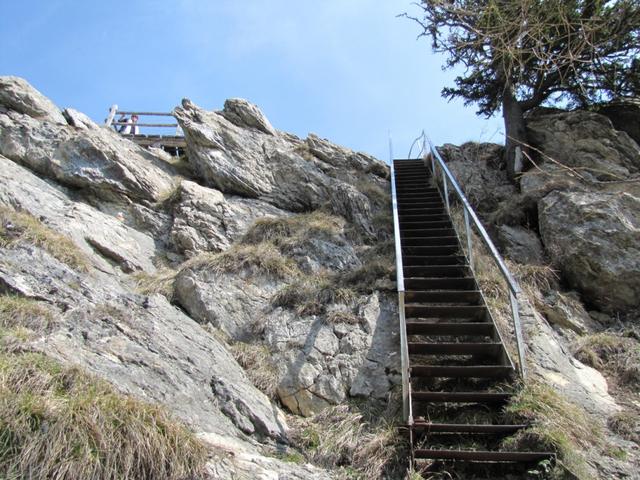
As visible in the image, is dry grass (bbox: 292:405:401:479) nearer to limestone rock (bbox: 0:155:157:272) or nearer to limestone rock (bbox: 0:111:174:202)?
limestone rock (bbox: 0:155:157:272)

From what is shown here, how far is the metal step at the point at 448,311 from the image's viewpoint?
650 cm

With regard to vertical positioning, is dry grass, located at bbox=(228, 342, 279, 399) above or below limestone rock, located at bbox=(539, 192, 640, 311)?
below

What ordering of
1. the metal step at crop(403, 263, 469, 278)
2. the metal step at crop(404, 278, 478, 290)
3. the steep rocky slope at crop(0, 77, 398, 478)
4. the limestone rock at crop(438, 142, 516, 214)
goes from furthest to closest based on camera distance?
the limestone rock at crop(438, 142, 516, 214) → the metal step at crop(403, 263, 469, 278) → the metal step at crop(404, 278, 478, 290) → the steep rocky slope at crop(0, 77, 398, 478)

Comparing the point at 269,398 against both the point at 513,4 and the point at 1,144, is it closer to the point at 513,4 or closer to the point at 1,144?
the point at 513,4

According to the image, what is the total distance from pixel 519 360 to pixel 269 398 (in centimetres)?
286

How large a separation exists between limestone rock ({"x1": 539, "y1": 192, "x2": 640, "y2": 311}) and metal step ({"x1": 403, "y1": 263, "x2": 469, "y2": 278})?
2166 mm

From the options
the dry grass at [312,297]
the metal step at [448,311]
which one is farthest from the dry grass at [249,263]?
the metal step at [448,311]

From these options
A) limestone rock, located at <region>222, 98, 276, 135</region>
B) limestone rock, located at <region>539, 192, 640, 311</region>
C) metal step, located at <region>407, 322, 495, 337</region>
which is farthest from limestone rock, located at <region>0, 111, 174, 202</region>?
limestone rock, located at <region>539, 192, 640, 311</region>

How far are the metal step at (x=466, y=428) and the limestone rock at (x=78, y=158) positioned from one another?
710cm

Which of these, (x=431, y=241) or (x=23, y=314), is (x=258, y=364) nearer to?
(x=23, y=314)

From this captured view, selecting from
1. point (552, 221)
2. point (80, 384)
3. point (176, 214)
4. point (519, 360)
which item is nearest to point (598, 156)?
point (552, 221)

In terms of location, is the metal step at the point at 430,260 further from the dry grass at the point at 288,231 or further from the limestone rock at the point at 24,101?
the limestone rock at the point at 24,101

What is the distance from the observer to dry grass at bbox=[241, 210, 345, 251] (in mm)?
9086

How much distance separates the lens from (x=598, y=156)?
11133mm
